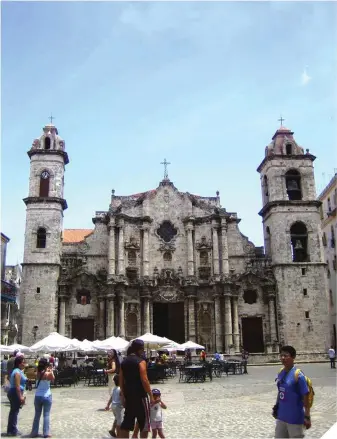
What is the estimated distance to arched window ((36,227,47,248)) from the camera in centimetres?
3590

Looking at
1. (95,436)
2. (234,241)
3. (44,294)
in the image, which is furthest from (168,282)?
(95,436)

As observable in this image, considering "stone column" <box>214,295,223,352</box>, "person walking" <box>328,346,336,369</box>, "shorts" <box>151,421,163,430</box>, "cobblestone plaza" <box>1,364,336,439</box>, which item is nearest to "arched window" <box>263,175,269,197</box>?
"stone column" <box>214,295,223,352</box>

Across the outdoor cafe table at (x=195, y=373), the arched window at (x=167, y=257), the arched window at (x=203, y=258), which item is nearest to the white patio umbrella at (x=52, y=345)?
the outdoor cafe table at (x=195, y=373)

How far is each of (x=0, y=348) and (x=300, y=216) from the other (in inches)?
956

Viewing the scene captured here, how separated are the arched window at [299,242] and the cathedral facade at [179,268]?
86mm

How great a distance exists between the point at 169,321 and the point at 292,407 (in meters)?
30.4

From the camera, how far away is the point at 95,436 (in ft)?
31.7

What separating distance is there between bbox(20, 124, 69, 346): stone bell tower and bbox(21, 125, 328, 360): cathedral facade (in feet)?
0.24

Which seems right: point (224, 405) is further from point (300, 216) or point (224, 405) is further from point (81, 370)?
point (300, 216)

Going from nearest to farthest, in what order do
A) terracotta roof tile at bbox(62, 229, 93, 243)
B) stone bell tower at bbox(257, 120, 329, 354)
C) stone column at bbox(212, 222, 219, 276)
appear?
stone bell tower at bbox(257, 120, 329, 354) → stone column at bbox(212, 222, 219, 276) → terracotta roof tile at bbox(62, 229, 93, 243)

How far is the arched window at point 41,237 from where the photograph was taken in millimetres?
35897

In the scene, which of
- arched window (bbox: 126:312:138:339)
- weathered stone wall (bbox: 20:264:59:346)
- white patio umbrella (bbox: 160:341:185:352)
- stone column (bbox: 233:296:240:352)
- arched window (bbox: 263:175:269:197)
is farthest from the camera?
arched window (bbox: 263:175:269:197)

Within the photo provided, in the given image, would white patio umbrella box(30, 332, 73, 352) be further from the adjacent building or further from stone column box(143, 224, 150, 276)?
the adjacent building

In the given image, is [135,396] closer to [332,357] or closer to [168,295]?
[332,357]
